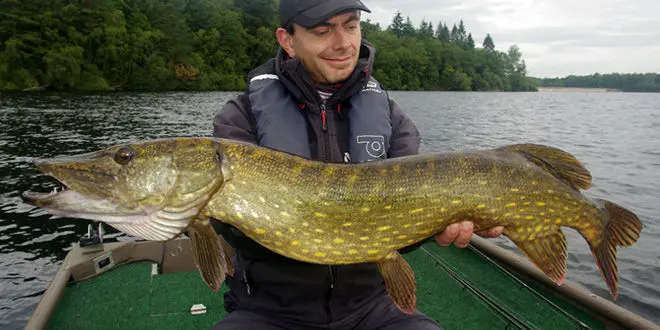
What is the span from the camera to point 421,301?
405cm

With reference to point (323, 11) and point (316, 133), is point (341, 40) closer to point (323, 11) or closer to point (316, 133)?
point (323, 11)

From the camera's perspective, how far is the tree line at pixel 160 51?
40938 millimetres

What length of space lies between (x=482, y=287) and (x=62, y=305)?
3605 mm

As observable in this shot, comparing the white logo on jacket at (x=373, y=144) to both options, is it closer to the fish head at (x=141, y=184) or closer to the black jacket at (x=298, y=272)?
the black jacket at (x=298, y=272)

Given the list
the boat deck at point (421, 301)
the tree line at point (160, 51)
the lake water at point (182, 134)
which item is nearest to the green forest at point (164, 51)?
the tree line at point (160, 51)

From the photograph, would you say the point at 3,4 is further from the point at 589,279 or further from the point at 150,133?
the point at 589,279

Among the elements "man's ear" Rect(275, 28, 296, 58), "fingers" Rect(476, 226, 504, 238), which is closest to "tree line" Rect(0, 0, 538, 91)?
"man's ear" Rect(275, 28, 296, 58)

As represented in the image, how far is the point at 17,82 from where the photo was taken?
3725cm

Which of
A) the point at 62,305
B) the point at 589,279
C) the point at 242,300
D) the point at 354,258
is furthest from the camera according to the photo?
the point at 589,279

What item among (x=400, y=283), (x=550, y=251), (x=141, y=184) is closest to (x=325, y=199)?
(x=400, y=283)

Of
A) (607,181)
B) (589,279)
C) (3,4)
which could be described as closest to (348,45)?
(589,279)

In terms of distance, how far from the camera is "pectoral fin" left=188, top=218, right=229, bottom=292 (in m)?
2.27

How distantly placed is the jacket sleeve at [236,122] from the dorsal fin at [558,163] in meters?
1.52

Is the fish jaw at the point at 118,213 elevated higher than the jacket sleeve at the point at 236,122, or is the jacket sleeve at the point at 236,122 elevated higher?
the jacket sleeve at the point at 236,122
